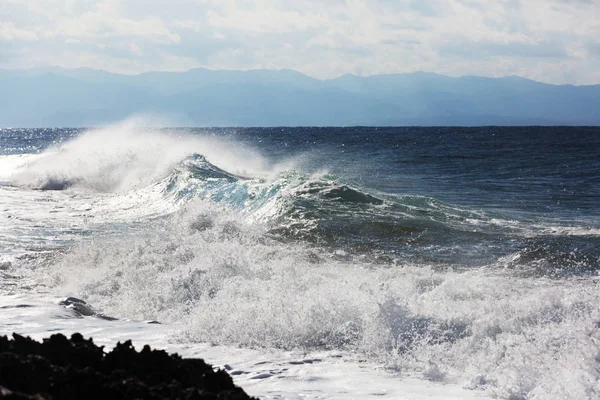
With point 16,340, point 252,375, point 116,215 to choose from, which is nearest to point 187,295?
point 252,375

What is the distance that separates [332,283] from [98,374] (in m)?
5.32

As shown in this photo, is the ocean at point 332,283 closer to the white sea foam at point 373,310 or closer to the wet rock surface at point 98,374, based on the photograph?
the white sea foam at point 373,310

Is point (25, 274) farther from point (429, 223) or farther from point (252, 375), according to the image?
point (429, 223)

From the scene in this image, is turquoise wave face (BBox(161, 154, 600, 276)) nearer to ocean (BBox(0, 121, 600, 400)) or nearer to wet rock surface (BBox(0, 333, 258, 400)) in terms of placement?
ocean (BBox(0, 121, 600, 400))

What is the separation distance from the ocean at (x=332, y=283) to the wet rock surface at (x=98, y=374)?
1549 millimetres

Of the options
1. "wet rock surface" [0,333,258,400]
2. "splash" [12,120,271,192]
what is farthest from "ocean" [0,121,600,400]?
"splash" [12,120,271,192]

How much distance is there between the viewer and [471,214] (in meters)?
16.2

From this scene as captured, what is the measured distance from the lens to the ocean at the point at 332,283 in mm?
5684

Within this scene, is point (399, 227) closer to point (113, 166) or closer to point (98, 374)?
point (98, 374)

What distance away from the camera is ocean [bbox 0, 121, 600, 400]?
18.6 feet

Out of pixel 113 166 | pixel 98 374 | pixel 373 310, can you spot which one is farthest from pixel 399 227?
pixel 113 166

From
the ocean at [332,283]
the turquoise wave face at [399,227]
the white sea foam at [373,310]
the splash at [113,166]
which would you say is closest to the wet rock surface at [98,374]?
the ocean at [332,283]

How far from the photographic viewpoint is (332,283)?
8.48 metres

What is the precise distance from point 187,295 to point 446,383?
411cm
